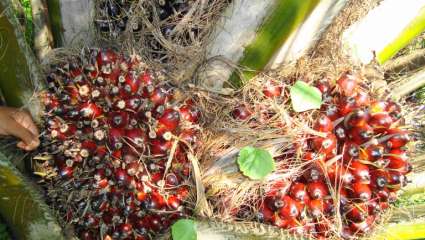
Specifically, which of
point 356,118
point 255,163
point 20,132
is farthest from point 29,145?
point 356,118

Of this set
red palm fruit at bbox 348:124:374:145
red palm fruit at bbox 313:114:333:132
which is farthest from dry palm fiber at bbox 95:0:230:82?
red palm fruit at bbox 348:124:374:145

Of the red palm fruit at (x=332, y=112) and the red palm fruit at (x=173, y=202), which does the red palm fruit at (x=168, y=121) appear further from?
the red palm fruit at (x=332, y=112)

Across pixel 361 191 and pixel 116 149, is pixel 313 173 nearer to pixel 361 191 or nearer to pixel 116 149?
pixel 361 191

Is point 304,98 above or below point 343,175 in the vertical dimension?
above

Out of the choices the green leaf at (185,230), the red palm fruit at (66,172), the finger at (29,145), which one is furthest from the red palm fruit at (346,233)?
the finger at (29,145)

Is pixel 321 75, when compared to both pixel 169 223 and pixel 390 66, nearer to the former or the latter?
pixel 390 66

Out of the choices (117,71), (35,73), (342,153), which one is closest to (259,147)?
(342,153)

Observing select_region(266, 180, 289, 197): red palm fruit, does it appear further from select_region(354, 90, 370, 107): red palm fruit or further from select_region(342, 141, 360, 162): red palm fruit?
select_region(354, 90, 370, 107): red palm fruit
